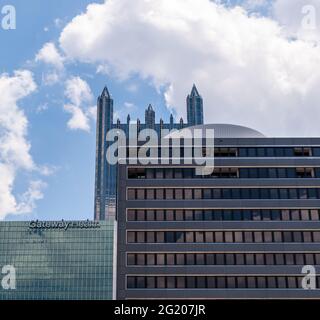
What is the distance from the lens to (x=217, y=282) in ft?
248

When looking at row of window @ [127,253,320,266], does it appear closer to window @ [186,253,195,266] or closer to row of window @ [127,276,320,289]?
window @ [186,253,195,266]

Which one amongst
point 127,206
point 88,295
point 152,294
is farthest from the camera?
point 88,295

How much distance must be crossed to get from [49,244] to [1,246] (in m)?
14.2

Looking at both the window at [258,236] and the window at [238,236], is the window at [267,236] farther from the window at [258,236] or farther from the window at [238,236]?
the window at [238,236]

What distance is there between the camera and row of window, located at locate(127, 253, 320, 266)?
76875 mm

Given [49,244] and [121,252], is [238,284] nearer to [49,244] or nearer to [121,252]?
[121,252]

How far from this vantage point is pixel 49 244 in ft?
518

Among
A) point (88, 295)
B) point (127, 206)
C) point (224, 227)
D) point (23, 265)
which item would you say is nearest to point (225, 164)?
point (224, 227)

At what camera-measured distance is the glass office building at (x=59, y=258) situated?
150 metres

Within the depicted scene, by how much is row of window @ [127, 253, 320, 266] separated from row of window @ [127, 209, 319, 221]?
5.46 meters

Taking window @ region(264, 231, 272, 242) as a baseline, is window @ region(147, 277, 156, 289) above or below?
below

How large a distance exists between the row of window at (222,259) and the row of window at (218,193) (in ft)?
29.2

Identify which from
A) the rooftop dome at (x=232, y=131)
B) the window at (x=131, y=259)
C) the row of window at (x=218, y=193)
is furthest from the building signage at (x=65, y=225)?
the window at (x=131, y=259)

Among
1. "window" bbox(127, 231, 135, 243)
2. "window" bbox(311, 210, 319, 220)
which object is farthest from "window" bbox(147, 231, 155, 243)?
"window" bbox(311, 210, 319, 220)
